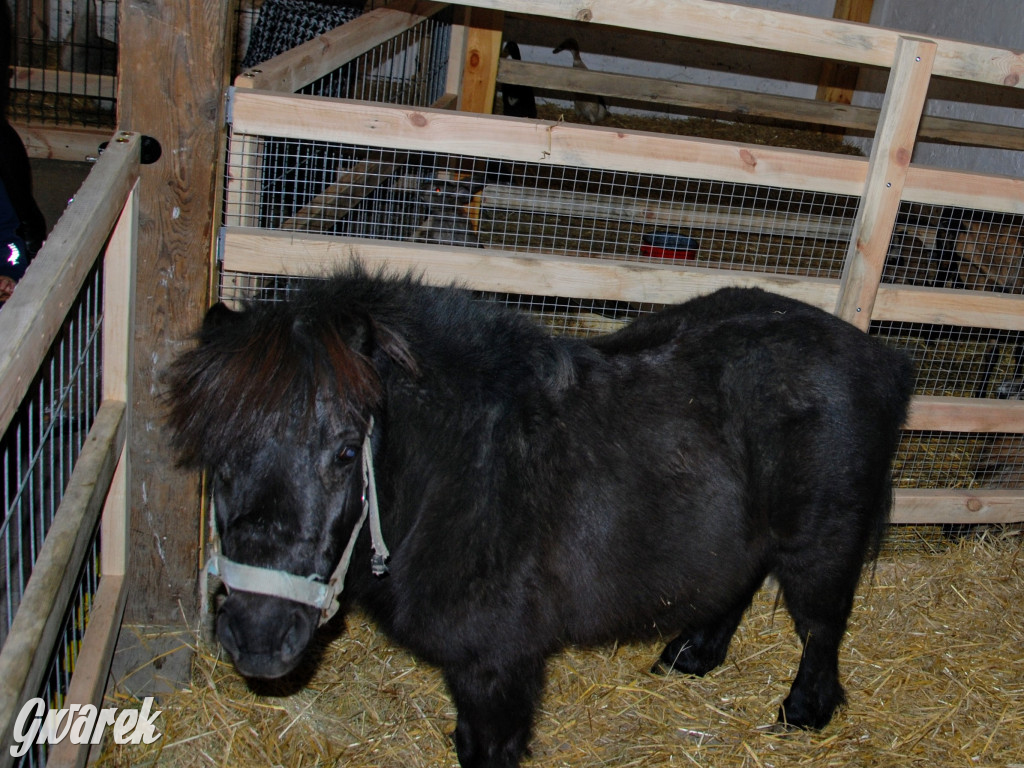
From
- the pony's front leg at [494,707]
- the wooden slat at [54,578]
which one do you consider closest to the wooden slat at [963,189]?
the pony's front leg at [494,707]

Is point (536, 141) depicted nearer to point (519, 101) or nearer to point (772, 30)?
point (772, 30)

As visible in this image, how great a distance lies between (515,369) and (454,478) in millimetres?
351

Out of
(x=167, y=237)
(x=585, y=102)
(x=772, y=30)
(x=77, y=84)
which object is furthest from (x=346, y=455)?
(x=585, y=102)

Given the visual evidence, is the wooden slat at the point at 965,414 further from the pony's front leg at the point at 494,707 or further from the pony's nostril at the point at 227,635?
the pony's nostril at the point at 227,635

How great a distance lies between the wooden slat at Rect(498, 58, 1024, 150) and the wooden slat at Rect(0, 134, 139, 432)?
15.8 feet

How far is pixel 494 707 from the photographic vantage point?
2.46m

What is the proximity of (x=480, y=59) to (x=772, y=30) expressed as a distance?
8.81 feet

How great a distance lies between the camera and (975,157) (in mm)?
7527

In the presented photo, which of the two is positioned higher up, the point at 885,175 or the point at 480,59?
the point at 480,59

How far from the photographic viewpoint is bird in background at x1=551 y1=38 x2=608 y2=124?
31.2 feet

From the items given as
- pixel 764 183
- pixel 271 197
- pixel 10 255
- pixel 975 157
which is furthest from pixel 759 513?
pixel 975 157

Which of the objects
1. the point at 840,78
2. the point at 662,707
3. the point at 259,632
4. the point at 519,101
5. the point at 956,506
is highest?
the point at 840,78

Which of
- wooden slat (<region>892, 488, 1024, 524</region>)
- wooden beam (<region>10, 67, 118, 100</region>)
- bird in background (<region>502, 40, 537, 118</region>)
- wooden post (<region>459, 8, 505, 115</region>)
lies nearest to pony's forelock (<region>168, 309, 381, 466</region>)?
wooden slat (<region>892, 488, 1024, 524</region>)

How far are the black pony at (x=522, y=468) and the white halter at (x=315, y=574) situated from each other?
0.01m
